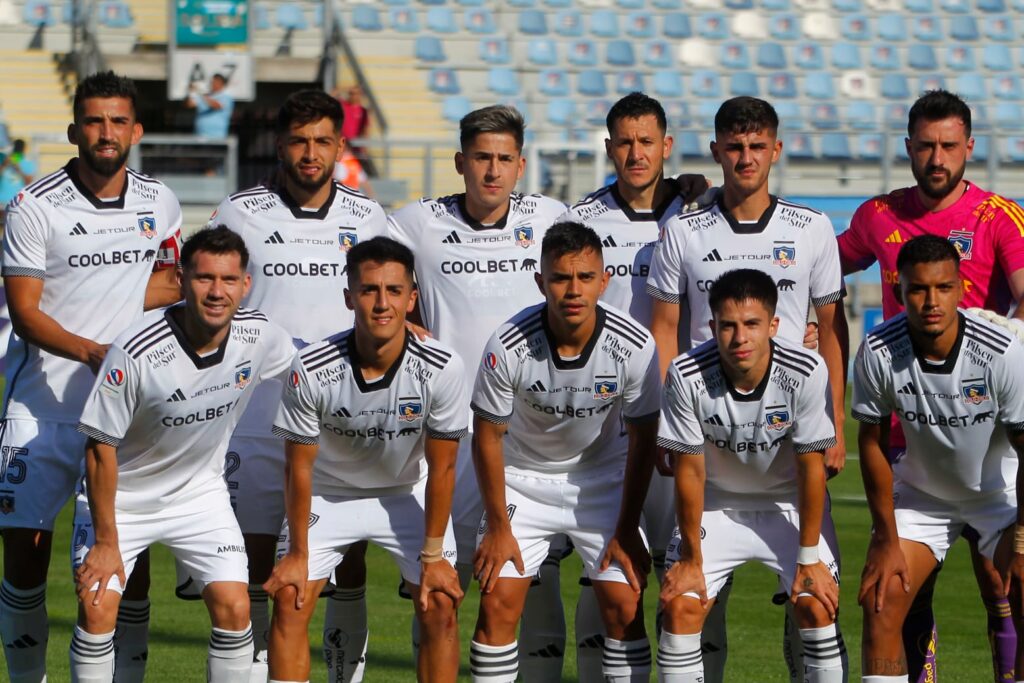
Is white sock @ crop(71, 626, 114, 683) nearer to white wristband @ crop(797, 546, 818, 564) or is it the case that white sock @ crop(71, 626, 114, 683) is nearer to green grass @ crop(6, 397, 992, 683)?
green grass @ crop(6, 397, 992, 683)

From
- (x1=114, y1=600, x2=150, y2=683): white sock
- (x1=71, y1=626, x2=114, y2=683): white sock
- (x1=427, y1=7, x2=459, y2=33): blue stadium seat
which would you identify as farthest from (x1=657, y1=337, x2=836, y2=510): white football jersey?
A: (x1=427, y1=7, x2=459, y2=33): blue stadium seat

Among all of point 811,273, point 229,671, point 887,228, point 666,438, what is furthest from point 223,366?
point 887,228

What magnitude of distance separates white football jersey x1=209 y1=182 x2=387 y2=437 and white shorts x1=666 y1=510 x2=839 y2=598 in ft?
5.57

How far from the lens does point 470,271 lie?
6.15m

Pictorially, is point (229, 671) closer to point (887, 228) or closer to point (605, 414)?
point (605, 414)

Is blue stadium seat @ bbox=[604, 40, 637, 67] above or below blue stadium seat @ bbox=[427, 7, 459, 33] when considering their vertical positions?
below

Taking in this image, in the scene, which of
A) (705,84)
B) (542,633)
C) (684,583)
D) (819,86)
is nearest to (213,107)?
(705,84)

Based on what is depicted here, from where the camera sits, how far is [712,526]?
5562 mm

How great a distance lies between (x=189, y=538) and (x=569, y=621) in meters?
3.24

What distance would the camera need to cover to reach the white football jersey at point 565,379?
18.2 feet

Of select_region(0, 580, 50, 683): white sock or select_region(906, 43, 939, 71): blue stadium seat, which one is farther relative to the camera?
select_region(906, 43, 939, 71): blue stadium seat

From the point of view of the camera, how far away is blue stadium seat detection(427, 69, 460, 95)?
71.6 feet

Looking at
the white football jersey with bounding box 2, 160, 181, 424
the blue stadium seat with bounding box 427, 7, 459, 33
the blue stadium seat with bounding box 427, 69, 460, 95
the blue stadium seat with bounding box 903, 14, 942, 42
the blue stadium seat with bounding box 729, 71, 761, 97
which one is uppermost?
the blue stadium seat with bounding box 903, 14, 942, 42

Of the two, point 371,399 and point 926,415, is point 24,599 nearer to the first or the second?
point 371,399
